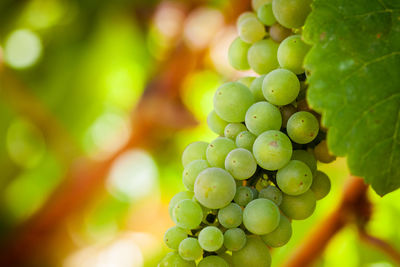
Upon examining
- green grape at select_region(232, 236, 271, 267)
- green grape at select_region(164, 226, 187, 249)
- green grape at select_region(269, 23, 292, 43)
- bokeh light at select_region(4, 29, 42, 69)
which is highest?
bokeh light at select_region(4, 29, 42, 69)

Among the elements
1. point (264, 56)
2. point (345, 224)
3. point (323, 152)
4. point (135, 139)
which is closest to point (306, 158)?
point (323, 152)

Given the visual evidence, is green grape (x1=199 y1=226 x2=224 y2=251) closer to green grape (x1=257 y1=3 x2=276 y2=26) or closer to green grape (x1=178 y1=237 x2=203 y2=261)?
green grape (x1=178 y1=237 x2=203 y2=261)

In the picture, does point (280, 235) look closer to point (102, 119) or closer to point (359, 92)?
point (359, 92)

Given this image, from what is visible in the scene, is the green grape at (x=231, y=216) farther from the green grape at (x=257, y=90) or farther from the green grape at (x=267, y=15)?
the green grape at (x=267, y=15)

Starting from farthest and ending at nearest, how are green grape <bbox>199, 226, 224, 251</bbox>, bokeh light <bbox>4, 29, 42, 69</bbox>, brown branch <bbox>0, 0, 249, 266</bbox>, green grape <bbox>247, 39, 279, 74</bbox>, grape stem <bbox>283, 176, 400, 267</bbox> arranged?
bokeh light <bbox>4, 29, 42, 69</bbox> → brown branch <bbox>0, 0, 249, 266</bbox> → grape stem <bbox>283, 176, 400, 267</bbox> → green grape <bbox>247, 39, 279, 74</bbox> → green grape <bbox>199, 226, 224, 251</bbox>

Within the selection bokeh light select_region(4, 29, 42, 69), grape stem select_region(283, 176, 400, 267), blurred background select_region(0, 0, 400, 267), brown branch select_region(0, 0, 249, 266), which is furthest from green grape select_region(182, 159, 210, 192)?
bokeh light select_region(4, 29, 42, 69)

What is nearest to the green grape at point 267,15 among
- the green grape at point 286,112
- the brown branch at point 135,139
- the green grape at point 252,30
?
the green grape at point 252,30
